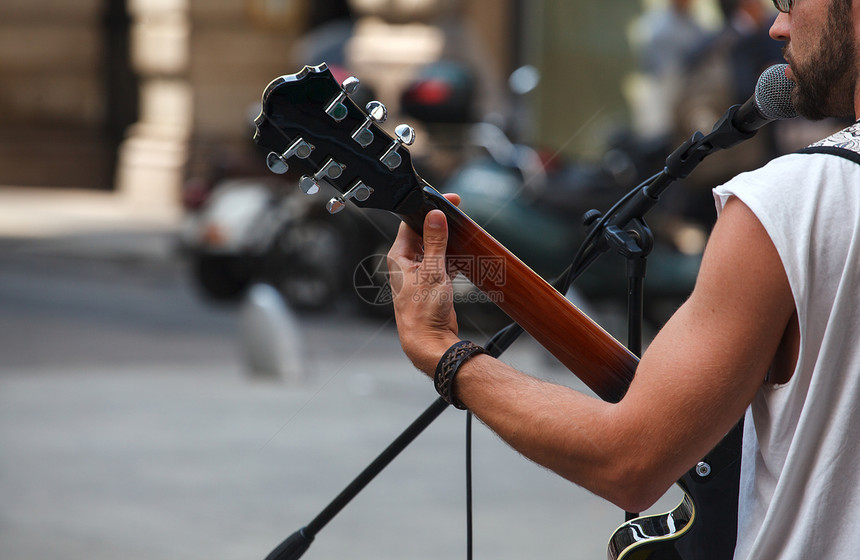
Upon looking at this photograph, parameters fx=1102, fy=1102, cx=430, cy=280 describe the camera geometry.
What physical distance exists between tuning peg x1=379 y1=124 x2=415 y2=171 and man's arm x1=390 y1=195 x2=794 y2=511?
1.13 feet

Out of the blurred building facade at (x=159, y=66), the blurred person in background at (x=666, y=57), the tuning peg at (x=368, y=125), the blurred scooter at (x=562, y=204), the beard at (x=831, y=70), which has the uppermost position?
the beard at (x=831, y=70)

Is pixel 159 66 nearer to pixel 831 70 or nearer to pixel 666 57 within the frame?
pixel 666 57

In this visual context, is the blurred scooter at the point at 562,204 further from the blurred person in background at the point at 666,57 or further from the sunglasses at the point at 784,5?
the sunglasses at the point at 784,5

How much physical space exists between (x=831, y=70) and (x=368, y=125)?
1.91 feet

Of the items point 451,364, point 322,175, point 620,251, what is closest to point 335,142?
point 322,175

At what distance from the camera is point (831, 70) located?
1.31 m

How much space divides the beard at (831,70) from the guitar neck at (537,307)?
42 centimetres

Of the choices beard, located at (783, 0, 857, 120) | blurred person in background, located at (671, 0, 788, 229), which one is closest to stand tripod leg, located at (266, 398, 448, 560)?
beard, located at (783, 0, 857, 120)

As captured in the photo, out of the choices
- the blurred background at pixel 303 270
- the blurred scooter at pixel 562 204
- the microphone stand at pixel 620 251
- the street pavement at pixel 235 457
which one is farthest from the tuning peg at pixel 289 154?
the blurred scooter at pixel 562 204

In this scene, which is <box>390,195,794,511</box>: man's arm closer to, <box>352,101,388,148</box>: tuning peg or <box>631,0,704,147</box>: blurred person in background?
<box>352,101,388,148</box>: tuning peg

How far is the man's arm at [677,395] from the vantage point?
1200 mm

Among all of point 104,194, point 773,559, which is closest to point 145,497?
point 773,559

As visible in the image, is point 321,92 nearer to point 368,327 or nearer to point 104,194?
point 368,327

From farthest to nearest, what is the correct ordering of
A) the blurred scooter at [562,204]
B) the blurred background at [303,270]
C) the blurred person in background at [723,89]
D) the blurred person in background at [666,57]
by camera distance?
1. the blurred person in background at [666,57]
2. the blurred person in background at [723,89]
3. the blurred scooter at [562,204]
4. the blurred background at [303,270]
